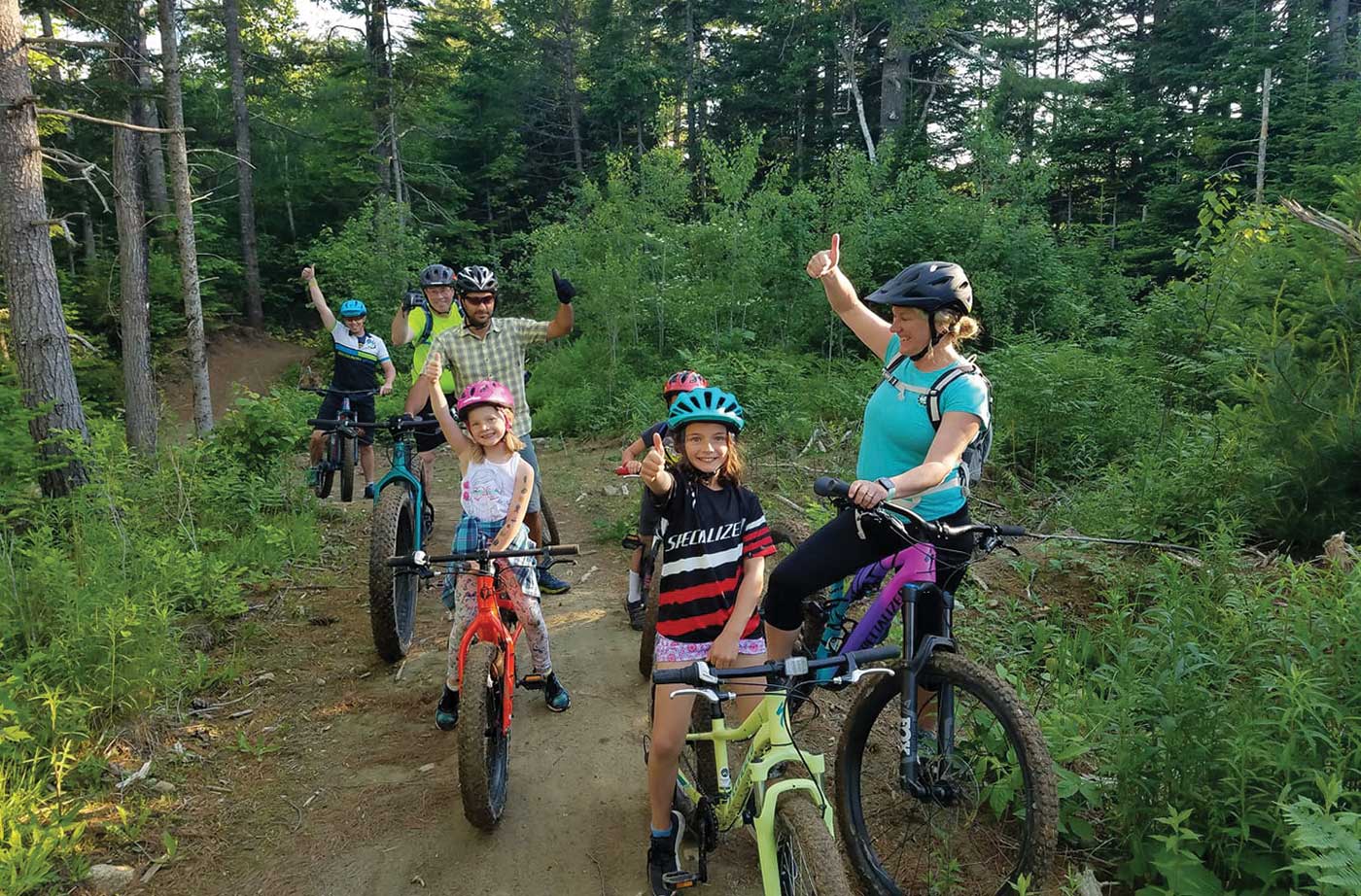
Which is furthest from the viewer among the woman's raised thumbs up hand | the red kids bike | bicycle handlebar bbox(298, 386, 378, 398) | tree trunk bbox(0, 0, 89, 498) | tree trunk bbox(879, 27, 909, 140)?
tree trunk bbox(879, 27, 909, 140)

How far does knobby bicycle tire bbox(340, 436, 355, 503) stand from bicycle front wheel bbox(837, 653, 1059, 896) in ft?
24.6

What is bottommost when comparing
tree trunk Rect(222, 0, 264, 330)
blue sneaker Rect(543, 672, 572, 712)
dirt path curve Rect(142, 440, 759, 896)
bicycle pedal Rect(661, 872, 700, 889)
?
dirt path curve Rect(142, 440, 759, 896)

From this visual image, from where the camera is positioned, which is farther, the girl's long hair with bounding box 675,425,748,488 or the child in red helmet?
the child in red helmet

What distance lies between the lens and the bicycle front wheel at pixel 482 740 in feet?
11.0

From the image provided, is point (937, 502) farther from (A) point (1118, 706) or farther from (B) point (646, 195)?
(B) point (646, 195)

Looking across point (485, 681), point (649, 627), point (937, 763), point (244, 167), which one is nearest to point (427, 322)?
point (649, 627)

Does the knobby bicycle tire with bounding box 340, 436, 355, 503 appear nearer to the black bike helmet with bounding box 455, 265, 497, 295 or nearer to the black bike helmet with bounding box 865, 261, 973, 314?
the black bike helmet with bounding box 455, 265, 497, 295

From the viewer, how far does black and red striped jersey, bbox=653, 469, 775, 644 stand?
10.0 feet

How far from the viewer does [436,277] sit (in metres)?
6.96

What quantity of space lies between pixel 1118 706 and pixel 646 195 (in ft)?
52.4

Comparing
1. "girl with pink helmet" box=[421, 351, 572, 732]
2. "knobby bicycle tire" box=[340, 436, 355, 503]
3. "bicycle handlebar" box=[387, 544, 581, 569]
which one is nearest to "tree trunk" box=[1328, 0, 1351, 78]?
"girl with pink helmet" box=[421, 351, 572, 732]

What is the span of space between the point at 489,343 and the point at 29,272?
15.7ft

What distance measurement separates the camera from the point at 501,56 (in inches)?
1253

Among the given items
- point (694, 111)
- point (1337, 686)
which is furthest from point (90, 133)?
point (1337, 686)
